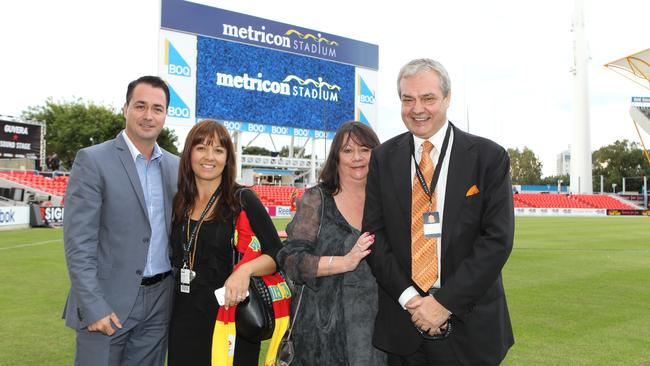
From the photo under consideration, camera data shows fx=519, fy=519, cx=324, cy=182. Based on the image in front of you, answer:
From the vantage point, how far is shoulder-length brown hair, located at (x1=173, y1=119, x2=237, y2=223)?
3047 mm

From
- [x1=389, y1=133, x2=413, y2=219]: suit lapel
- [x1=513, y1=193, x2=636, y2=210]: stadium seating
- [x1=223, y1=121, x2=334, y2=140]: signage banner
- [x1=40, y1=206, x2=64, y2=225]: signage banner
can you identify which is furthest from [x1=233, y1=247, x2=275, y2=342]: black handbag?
[x1=513, y1=193, x2=636, y2=210]: stadium seating

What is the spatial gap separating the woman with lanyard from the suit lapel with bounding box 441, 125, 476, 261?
41.3 inches

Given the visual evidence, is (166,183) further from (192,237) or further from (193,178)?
(192,237)

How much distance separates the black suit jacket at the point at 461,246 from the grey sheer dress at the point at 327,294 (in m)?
0.26

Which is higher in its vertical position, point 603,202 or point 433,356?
point 603,202

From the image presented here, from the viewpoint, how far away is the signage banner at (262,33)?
30.5 metres

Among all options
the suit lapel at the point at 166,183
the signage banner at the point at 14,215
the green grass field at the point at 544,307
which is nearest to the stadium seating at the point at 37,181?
the signage banner at the point at 14,215

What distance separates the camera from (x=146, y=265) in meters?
3.07

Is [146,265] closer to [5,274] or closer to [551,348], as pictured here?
[551,348]

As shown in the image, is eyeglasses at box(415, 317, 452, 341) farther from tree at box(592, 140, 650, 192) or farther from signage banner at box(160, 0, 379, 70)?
tree at box(592, 140, 650, 192)

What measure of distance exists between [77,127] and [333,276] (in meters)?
53.0

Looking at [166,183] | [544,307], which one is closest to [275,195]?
[544,307]

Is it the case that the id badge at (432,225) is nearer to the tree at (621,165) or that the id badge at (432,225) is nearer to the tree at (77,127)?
the tree at (77,127)

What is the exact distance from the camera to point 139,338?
10.2ft
